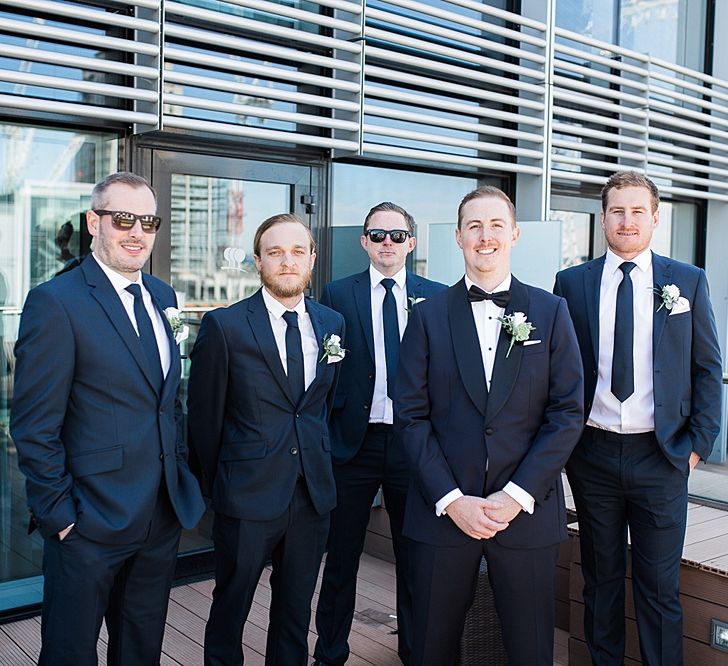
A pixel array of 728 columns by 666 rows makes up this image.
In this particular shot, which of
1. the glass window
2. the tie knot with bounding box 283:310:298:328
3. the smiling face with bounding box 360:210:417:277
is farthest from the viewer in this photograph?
the glass window

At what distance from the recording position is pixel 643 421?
3098mm

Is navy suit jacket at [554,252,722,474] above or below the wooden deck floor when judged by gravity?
above

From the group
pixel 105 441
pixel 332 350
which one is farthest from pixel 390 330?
pixel 105 441

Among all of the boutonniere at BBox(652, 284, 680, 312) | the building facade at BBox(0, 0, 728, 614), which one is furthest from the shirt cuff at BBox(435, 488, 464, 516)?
the building facade at BBox(0, 0, 728, 614)

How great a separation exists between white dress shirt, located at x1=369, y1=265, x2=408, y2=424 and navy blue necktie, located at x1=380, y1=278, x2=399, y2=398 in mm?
14

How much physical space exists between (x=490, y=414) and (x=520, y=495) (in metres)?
0.25

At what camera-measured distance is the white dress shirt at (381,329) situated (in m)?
3.57

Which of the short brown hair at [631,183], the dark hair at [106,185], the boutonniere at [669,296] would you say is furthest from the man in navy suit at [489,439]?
the dark hair at [106,185]

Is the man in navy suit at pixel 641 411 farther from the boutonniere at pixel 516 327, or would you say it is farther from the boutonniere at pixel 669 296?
the boutonniere at pixel 516 327

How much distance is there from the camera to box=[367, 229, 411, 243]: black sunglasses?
367cm

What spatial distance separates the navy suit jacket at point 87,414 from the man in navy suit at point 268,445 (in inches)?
12.2

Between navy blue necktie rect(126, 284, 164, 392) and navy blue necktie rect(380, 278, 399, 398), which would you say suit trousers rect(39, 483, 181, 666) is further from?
navy blue necktie rect(380, 278, 399, 398)

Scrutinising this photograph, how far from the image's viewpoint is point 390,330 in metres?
3.66

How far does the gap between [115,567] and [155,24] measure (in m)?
2.41
